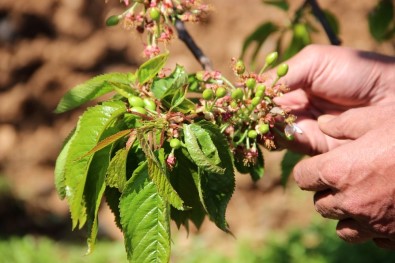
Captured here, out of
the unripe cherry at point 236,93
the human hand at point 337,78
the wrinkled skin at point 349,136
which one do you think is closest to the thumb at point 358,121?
the wrinkled skin at point 349,136

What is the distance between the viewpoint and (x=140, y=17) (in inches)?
61.4

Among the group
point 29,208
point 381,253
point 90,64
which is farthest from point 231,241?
point 90,64

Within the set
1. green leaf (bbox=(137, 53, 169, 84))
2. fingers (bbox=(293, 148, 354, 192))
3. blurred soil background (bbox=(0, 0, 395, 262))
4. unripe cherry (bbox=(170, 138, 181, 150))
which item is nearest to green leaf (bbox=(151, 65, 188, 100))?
green leaf (bbox=(137, 53, 169, 84))

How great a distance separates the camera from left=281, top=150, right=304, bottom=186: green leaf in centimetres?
219

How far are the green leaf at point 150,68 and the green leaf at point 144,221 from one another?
22cm

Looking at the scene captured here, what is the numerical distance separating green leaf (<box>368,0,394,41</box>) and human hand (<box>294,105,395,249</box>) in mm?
884

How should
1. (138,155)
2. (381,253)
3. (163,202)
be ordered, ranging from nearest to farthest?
(163,202) → (138,155) → (381,253)

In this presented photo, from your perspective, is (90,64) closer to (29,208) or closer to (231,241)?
(29,208)

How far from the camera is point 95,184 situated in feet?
4.64

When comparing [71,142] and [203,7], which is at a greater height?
[203,7]

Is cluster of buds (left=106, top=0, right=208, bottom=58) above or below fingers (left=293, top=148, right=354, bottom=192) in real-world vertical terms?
above

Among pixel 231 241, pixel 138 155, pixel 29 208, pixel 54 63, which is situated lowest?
pixel 29 208

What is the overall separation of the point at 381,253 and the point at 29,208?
2.80 meters

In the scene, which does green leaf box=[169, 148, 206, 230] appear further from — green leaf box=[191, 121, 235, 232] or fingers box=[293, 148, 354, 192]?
fingers box=[293, 148, 354, 192]
